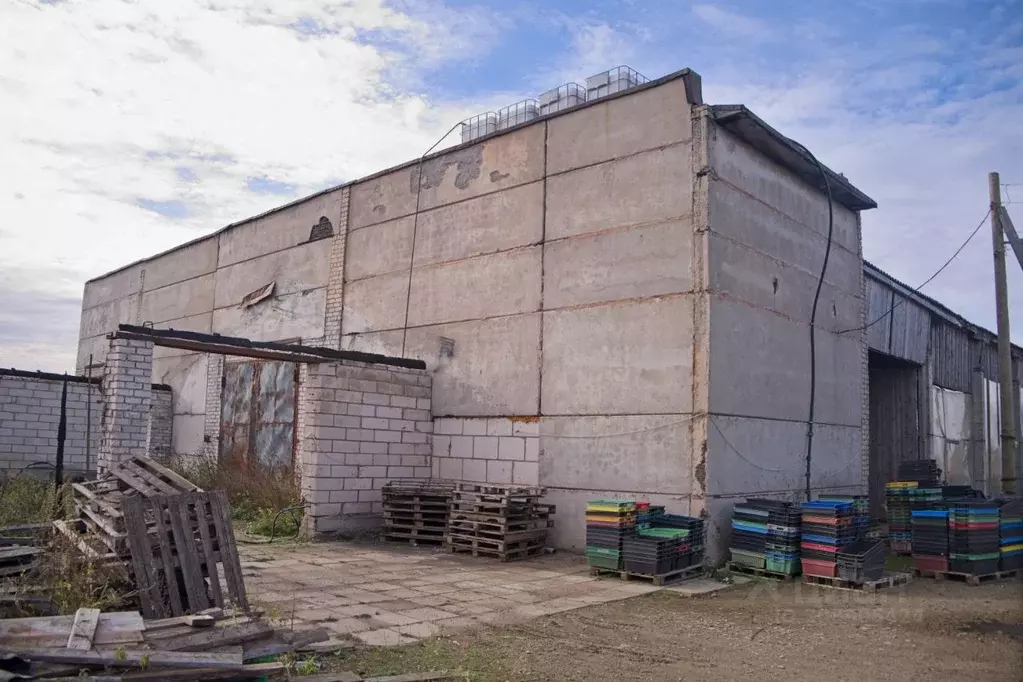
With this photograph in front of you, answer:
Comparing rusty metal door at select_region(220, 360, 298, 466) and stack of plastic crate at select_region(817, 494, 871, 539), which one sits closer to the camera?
stack of plastic crate at select_region(817, 494, 871, 539)

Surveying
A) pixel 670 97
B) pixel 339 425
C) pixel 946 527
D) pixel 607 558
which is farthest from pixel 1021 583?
pixel 339 425

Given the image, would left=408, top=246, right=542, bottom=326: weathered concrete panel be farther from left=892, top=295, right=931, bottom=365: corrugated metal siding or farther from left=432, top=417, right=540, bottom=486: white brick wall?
left=892, top=295, right=931, bottom=365: corrugated metal siding

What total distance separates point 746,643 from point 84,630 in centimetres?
504

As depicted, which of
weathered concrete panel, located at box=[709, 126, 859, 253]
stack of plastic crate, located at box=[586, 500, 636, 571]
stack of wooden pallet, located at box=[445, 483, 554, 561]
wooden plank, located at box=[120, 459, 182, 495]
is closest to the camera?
wooden plank, located at box=[120, 459, 182, 495]

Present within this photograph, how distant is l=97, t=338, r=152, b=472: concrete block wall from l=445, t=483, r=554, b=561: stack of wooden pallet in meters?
4.55

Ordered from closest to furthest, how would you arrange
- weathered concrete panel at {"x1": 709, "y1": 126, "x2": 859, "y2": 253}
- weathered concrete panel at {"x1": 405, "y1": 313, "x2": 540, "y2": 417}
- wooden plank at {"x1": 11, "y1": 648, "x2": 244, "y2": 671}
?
wooden plank at {"x1": 11, "y1": 648, "x2": 244, "y2": 671}
weathered concrete panel at {"x1": 709, "y1": 126, "x2": 859, "y2": 253}
weathered concrete panel at {"x1": 405, "y1": 313, "x2": 540, "y2": 417}

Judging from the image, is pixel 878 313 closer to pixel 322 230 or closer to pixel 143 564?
pixel 322 230

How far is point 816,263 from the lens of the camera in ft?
42.9

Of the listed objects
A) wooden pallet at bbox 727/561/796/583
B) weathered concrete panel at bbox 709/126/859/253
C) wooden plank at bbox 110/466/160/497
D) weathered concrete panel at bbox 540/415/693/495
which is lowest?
wooden pallet at bbox 727/561/796/583

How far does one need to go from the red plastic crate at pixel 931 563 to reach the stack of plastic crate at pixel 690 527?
9.48ft

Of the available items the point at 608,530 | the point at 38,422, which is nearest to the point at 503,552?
the point at 608,530

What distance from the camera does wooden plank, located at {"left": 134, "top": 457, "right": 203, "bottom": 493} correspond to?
22.7ft

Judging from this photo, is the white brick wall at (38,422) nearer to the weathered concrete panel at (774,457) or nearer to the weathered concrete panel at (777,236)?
the weathered concrete panel at (774,457)

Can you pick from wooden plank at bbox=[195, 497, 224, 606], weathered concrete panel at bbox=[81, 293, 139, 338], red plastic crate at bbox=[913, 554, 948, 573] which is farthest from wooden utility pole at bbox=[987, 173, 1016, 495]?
weathered concrete panel at bbox=[81, 293, 139, 338]
